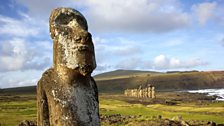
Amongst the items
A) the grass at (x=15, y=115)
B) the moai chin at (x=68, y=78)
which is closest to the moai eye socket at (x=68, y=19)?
the moai chin at (x=68, y=78)

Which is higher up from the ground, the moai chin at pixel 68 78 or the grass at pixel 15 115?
the moai chin at pixel 68 78

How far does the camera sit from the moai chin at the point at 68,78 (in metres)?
5.90

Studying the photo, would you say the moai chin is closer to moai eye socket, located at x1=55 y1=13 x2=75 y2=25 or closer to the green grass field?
moai eye socket, located at x1=55 y1=13 x2=75 y2=25

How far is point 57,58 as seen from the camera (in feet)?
20.0

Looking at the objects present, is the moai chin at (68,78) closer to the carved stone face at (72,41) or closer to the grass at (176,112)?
the carved stone face at (72,41)

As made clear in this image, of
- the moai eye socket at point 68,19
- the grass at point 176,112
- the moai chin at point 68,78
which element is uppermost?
the moai eye socket at point 68,19

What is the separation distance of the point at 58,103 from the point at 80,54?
2.55ft

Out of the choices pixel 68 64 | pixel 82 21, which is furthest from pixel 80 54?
pixel 82 21

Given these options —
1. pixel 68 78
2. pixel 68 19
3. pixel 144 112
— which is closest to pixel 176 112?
pixel 144 112

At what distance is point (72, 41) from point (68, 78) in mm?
542

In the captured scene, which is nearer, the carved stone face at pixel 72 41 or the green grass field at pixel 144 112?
the carved stone face at pixel 72 41

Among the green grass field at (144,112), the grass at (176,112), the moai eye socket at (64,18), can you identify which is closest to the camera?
the moai eye socket at (64,18)

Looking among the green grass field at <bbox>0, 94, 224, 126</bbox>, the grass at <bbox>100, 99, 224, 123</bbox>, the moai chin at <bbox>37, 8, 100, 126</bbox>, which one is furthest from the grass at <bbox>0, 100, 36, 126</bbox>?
the moai chin at <bbox>37, 8, 100, 126</bbox>

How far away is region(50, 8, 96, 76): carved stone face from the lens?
5.88 meters
